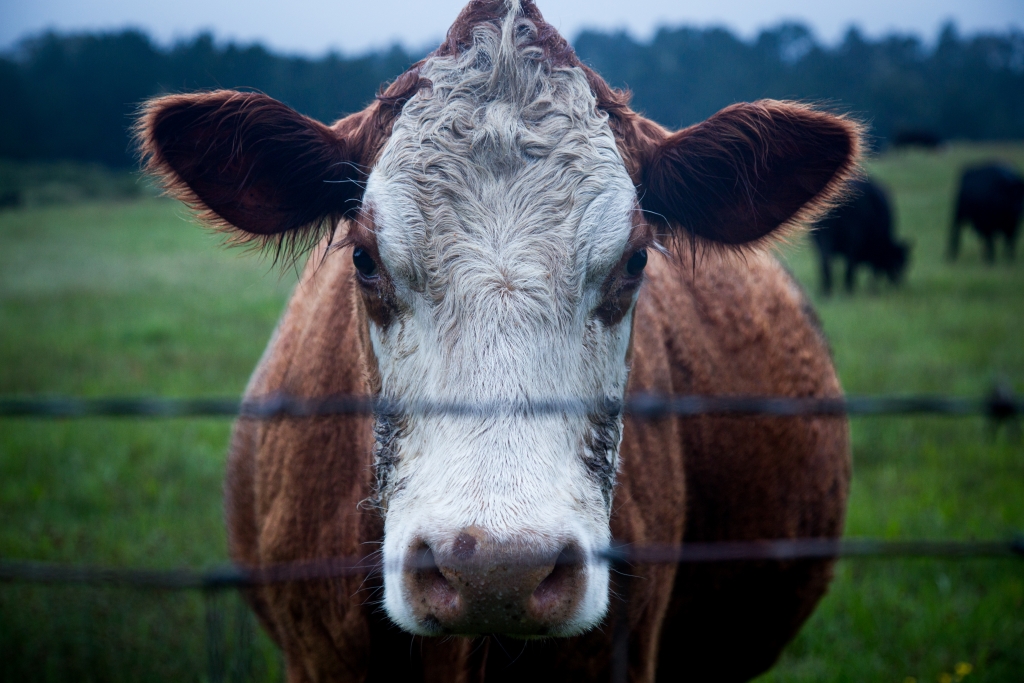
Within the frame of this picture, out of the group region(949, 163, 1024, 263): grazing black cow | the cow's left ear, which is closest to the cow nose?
the cow's left ear

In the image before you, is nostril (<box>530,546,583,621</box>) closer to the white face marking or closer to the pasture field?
the white face marking

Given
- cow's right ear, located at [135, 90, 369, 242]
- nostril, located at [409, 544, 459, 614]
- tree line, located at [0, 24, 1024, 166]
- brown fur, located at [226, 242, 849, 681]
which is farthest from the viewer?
tree line, located at [0, 24, 1024, 166]

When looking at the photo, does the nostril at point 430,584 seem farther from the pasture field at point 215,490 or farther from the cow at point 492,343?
the pasture field at point 215,490

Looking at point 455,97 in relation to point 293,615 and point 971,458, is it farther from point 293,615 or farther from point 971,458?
point 971,458

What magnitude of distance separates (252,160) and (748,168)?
4.74 ft

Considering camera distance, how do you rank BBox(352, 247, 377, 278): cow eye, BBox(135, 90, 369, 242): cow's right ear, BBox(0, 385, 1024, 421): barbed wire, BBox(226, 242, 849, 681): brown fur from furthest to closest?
1. BBox(226, 242, 849, 681): brown fur
2. BBox(135, 90, 369, 242): cow's right ear
3. BBox(352, 247, 377, 278): cow eye
4. BBox(0, 385, 1024, 421): barbed wire

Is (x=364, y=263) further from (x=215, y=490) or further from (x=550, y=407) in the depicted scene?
(x=215, y=490)

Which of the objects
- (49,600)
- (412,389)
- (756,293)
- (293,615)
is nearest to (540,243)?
(412,389)

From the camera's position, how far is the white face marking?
153cm

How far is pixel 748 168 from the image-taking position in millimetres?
2281

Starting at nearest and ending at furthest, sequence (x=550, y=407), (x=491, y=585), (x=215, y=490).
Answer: (x=491, y=585)
(x=550, y=407)
(x=215, y=490)

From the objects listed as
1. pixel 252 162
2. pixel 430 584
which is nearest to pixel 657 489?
pixel 430 584

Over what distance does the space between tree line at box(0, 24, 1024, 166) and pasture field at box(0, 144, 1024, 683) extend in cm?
225

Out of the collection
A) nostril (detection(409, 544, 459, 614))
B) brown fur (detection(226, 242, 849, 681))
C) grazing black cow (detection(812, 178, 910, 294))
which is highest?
nostril (detection(409, 544, 459, 614))
